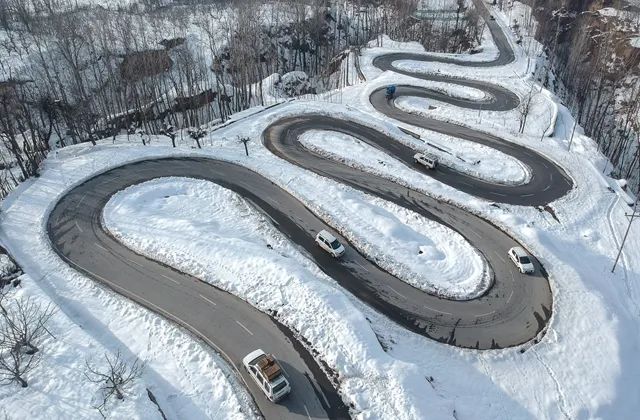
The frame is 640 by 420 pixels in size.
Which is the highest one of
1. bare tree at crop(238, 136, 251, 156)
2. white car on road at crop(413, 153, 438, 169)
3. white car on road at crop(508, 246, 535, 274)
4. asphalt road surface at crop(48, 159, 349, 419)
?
bare tree at crop(238, 136, 251, 156)

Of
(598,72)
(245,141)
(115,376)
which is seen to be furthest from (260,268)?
(598,72)

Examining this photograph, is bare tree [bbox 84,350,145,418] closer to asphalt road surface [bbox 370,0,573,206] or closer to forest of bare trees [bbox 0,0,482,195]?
forest of bare trees [bbox 0,0,482,195]

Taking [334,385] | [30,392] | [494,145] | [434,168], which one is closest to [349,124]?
[434,168]

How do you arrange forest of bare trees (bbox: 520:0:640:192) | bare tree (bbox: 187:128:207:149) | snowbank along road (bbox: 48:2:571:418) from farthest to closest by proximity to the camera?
forest of bare trees (bbox: 520:0:640:192) < bare tree (bbox: 187:128:207:149) < snowbank along road (bbox: 48:2:571:418)

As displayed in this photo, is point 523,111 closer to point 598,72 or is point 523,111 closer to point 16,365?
point 598,72

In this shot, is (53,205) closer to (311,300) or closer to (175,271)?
(175,271)

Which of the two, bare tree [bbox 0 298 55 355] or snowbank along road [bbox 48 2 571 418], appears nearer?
bare tree [bbox 0 298 55 355]

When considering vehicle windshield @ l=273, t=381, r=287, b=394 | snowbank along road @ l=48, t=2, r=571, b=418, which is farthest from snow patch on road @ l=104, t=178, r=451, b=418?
vehicle windshield @ l=273, t=381, r=287, b=394
